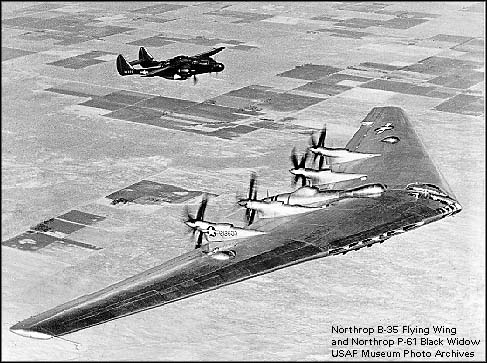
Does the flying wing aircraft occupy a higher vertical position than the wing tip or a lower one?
higher

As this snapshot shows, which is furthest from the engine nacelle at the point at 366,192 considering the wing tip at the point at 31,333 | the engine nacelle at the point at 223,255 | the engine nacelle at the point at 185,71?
the engine nacelle at the point at 185,71

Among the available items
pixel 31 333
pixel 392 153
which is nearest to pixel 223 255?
pixel 31 333

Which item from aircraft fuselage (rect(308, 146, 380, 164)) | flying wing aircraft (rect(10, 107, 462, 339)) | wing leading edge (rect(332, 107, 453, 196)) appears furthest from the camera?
aircraft fuselage (rect(308, 146, 380, 164))

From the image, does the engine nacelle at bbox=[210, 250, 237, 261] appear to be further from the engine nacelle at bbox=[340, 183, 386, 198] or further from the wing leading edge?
the wing leading edge

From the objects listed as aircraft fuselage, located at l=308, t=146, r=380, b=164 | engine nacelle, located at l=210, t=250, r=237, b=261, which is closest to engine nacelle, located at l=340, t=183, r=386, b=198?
aircraft fuselage, located at l=308, t=146, r=380, b=164

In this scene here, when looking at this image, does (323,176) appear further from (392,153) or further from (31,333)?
(31,333)

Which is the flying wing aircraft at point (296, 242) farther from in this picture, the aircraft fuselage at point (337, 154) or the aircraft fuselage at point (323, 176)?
the aircraft fuselage at point (323, 176)
